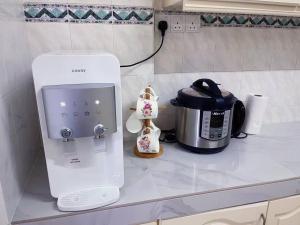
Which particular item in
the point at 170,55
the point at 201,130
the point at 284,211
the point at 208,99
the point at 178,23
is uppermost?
the point at 178,23

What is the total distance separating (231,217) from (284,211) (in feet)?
0.81

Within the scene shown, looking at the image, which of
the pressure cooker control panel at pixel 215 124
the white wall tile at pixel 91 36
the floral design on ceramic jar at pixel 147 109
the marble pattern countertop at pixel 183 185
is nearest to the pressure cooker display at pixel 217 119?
the pressure cooker control panel at pixel 215 124

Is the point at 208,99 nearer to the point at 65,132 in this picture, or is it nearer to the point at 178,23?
the point at 178,23

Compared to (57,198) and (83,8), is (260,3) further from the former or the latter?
(57,198)

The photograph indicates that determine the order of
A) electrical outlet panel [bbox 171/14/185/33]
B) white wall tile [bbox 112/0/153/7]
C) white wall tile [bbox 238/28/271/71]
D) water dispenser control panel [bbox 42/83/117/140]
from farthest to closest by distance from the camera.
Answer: white wall tile [bbox 238/28/271/71] → electrical outlet panel [bbox 171/14/185/33] → white wall tile [bbox 112/0/153/7] → water dispenser control panel [bbox 42/83/117/140]

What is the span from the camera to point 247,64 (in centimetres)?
128

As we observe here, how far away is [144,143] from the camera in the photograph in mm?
973

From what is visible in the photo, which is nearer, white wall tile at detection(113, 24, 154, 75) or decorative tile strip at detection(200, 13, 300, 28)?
white wall tile at detection(113, 24, 154, 75)

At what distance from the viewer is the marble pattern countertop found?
706 mm

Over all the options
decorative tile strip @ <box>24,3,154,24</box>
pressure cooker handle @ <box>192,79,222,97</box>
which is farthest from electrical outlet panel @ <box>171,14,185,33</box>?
pressure cooker handle @ <box>192,79,222,97</box>

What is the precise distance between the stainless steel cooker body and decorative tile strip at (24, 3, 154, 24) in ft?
1.46

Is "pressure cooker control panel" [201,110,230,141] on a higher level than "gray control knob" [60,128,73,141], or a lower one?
lower

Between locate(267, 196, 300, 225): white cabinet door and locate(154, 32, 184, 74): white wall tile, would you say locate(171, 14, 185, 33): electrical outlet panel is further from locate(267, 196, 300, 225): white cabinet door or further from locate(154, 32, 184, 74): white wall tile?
locate(267, 196, 300, 225): white cabinet door

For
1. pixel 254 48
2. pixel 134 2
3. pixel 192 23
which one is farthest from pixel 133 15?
pixel 254 48
